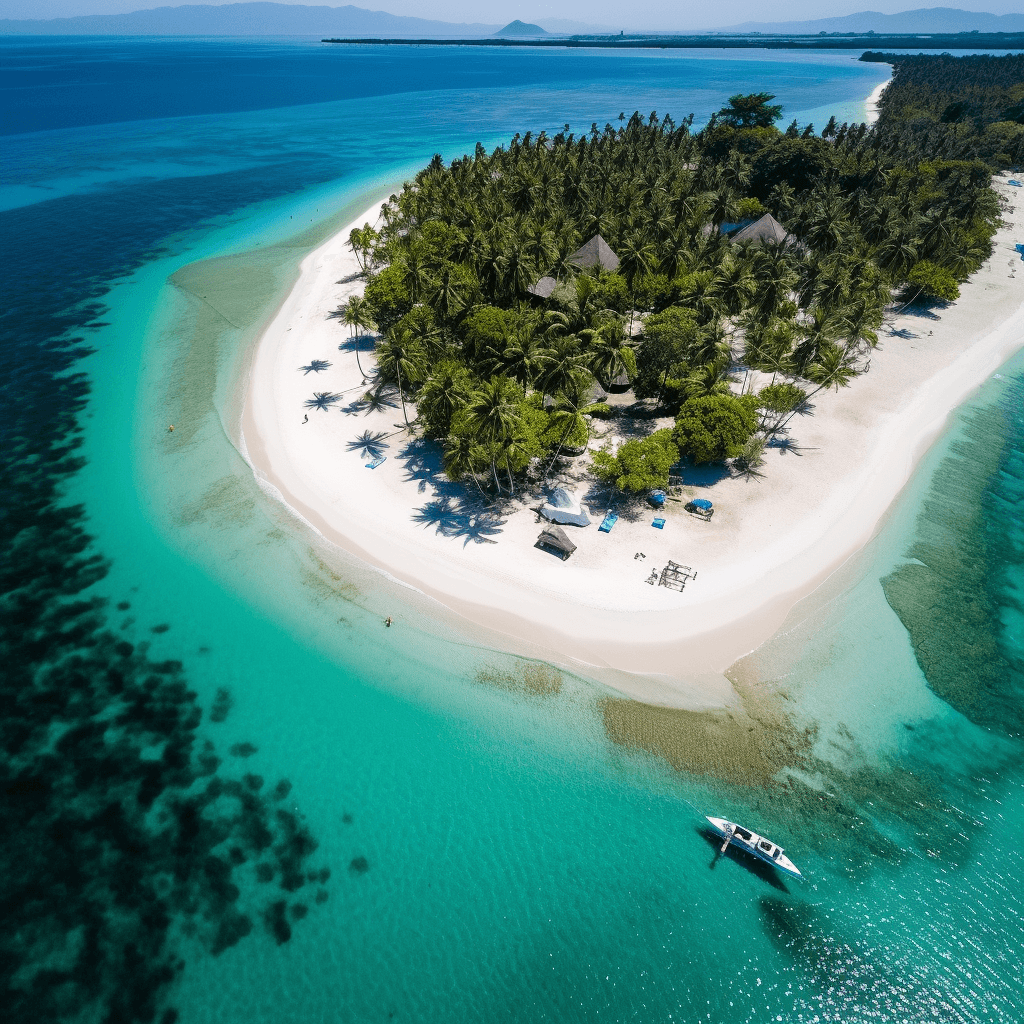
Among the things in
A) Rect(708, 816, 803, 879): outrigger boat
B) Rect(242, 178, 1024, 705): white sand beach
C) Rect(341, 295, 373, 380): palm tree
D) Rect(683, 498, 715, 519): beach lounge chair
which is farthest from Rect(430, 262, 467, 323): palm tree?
Rect(708, 816, 803, 879): outrigger boat

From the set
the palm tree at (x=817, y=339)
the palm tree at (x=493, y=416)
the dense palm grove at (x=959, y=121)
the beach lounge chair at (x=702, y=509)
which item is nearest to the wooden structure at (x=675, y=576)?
the beach lounge chair at (x=702, y=509)

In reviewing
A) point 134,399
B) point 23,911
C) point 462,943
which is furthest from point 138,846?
point 134,399

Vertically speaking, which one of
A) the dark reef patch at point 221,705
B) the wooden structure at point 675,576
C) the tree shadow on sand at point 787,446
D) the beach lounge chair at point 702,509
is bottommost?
the dark reef patch at point 221,705

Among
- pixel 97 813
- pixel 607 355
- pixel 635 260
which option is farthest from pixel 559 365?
pixel 97 813

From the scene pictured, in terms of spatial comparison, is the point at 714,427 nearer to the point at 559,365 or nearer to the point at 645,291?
the point at 559,365

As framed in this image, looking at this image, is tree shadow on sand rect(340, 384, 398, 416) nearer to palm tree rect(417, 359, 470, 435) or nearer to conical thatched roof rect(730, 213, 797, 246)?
palm tree rect(417, 359, 470, 435)

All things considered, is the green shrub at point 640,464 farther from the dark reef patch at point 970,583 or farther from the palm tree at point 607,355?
the dark reef patch at point 970,583

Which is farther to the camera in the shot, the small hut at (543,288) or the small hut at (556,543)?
the small hut at (543,288)

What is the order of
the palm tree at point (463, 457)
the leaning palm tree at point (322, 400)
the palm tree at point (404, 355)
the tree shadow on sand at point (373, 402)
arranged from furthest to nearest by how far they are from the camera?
the leaning palm tree at point (322, 400) → the tree shadow on sand at point (373, 402) → the palm tree at point (404, 355) → the palm tree at point (463, 457)
